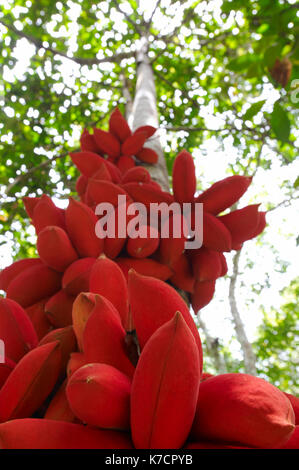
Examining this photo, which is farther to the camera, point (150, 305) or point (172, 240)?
point (172, 240)

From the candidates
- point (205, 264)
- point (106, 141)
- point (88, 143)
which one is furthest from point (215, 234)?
point (88, 143)

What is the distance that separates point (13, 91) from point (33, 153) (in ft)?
2.82

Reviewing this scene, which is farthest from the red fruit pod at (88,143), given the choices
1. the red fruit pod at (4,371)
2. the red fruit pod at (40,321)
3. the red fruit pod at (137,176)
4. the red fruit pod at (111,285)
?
the red fruit pod at (4,371)

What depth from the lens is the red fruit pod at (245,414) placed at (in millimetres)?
369

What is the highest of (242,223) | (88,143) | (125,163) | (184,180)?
(88,143)

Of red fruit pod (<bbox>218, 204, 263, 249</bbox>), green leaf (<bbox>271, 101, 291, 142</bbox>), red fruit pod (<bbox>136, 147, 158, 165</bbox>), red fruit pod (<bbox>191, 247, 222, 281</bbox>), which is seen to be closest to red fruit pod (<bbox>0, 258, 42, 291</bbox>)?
red fruit pod (<bbox>191, 247, 222, 281</bbox>)

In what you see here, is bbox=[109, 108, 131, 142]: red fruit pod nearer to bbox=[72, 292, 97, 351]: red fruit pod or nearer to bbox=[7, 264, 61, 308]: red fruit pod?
bbox=[7, 264, 61, 308]: red fruit pod

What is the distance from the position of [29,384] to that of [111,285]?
201mm

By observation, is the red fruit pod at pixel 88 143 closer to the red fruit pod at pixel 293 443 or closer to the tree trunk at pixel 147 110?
the tree trunk at pixel 147 110

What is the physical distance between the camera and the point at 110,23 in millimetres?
4270

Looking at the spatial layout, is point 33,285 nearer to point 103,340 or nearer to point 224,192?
point 103,340

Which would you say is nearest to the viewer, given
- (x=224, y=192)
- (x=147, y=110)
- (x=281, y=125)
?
(x=224, y=192)

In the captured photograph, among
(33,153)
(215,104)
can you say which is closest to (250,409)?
(33,153)

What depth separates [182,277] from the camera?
0.92 metres
